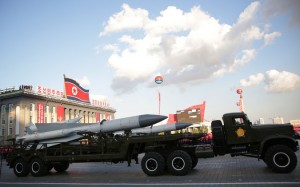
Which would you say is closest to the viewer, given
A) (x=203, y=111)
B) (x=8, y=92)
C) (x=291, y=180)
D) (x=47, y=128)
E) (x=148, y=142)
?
(x=291, y=180)

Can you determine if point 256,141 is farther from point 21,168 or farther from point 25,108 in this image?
point 25,108

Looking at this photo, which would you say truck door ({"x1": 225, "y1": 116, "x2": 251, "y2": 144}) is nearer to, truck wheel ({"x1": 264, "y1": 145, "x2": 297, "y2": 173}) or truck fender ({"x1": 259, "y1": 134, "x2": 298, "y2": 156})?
truck fender ({"x1": 259, "y1": 134, "x2": 298, "y2": 156})

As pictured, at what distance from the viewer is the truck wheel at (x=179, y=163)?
1141 cm

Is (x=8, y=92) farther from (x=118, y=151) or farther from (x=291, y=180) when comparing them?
(x=291, y=180)

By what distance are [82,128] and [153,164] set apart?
5.74 metres

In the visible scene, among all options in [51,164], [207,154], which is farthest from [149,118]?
[51,164]

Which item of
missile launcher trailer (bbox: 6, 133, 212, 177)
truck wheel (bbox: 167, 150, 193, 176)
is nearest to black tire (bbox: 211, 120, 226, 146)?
missile launcher trailer (bbox: 6, 133, 212, 177)

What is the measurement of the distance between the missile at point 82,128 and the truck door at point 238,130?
370 cm

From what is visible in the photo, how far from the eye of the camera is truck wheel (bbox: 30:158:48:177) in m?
14.3

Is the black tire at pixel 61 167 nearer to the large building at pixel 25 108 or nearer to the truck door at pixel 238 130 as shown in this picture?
the truck door at pixel 238 130

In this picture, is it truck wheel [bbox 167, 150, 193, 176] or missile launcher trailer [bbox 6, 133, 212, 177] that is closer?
truck wheel [bbox 167, 150, 193, 176]

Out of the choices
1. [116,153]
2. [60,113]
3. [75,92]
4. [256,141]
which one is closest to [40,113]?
[60,113]

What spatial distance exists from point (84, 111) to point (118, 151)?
2713 inches

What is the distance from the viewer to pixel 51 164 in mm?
15000
